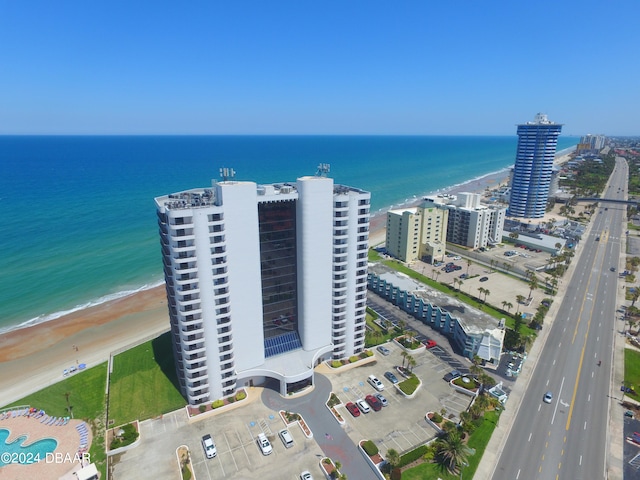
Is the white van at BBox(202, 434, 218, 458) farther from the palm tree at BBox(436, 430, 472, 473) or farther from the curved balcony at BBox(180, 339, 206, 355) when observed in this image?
the palm tree at BBox(436, 430, 472, 473)

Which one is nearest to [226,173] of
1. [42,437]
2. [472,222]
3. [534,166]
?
[42,437]

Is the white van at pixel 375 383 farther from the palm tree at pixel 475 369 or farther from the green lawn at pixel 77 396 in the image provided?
the green lawn at pixel 77 396

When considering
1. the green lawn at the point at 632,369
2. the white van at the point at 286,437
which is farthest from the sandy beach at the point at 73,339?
the green lawn at the point at 632,369

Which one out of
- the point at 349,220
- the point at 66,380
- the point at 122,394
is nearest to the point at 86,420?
the point at 122,394

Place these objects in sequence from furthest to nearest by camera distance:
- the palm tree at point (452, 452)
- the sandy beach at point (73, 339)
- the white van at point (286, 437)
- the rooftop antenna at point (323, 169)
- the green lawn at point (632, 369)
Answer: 1. the sandy beach at point (73, 339)
2. the green lawn at point (632, 369)
3. the rooftop antenna at point (323, 169)
4. the white van at point (286, 437)
5. the palm tree at point (452, 452)

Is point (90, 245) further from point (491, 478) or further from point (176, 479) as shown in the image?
point (491, 478)

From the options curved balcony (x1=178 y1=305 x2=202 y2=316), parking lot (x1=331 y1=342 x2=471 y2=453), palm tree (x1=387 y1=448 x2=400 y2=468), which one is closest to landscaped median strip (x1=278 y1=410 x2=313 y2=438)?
parking lot (x1=331 y1=342 x2=471 y2=453)
